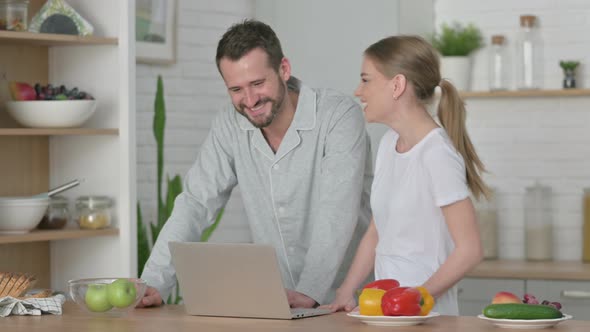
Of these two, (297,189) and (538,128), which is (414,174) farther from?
(538,128)

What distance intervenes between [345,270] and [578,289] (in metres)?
1.62

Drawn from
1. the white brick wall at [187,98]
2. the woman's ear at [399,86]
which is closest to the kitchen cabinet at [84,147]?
the white brick wall at [187,98]

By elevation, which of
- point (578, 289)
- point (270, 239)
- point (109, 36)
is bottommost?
point (578, 289)

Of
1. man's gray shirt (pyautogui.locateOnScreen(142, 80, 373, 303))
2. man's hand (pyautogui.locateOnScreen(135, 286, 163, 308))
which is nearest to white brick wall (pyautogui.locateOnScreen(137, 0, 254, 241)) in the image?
man's gray shirt (pyautogui.locateOnScreen(142, 80, 373, 303))

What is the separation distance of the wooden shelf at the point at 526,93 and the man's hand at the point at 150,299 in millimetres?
2703

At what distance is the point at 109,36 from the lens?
14.6ft

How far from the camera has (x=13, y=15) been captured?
13.7 ft

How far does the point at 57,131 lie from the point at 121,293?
1541 mm

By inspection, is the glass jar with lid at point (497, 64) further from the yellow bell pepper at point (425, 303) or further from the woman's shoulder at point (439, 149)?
the yellow bell pepper at point (425, 303)

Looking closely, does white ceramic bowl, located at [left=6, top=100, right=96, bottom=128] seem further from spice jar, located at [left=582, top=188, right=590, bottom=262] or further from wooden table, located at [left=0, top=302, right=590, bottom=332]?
spice jar, located at [left=582, top=188, right=590, bottom=262]

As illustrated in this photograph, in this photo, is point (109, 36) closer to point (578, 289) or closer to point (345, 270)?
point (345, 270)

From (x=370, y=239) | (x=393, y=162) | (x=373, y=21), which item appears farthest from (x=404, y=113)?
(x=373, y=21)

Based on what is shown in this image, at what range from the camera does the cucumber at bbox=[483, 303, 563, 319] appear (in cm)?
247

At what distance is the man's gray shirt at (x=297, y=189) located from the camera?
3258 mm
